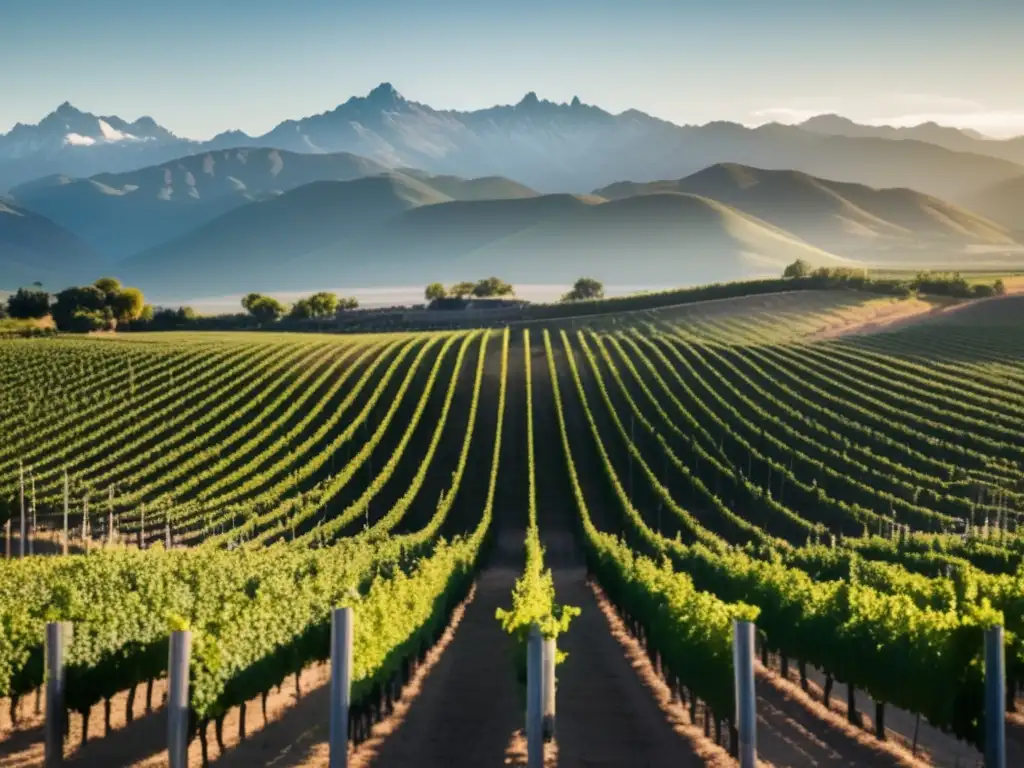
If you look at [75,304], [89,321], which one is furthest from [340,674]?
[75,304]

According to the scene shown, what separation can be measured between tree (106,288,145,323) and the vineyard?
18661 mm

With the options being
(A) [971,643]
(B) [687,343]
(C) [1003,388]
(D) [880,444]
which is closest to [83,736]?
(A) [971,643]

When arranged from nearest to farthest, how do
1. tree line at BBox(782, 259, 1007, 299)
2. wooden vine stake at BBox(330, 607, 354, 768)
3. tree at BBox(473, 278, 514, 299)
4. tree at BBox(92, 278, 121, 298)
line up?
wooden vine stake at BBox(330, 607, 354, 768), tree at BBox(92, 278, 121, 298), tree line at BBox(782, 259, 1007, 299), tree at BBox(473, 278, 514, 299)

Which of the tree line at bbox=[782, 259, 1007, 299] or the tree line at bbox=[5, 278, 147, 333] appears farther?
the tree line at bbox=[782, 259, 1007, 299]

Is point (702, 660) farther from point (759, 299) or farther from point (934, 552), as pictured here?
point (759, 299)

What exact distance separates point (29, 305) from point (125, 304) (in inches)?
419

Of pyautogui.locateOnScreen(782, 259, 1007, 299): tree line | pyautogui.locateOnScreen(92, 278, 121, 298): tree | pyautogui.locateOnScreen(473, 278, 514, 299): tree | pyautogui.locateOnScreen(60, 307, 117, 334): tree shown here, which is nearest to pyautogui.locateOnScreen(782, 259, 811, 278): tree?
pyautogui.locateOnScreen(782, 259, 1007, 299): tree line

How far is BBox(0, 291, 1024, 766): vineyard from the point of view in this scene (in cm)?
2247

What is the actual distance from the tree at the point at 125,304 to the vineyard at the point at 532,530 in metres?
18.7

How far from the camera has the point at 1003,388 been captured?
86688mm

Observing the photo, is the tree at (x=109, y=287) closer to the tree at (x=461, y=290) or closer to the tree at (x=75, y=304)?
the tree at (x=75, y=304)

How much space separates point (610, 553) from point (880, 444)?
34023 millimetres

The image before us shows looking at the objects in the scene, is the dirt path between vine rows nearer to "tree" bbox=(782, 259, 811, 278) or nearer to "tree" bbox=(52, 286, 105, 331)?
"tree" bbox=(52, 286, 105, 331)

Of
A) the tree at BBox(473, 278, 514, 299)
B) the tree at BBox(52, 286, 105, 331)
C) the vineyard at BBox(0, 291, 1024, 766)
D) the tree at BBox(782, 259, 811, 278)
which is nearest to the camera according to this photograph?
the vineyard at BBox(0, 291, 1024, 766)
